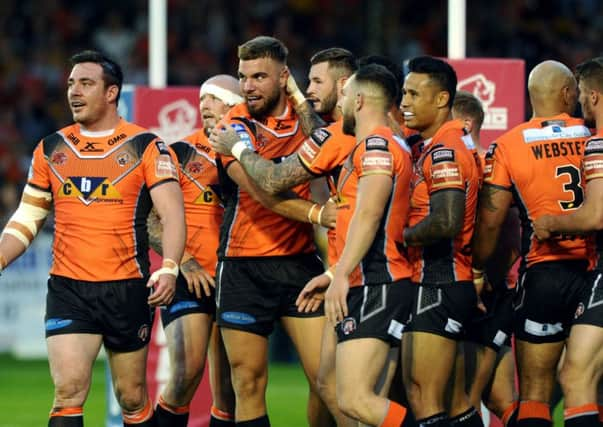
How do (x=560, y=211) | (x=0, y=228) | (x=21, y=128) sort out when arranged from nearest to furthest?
1. (x=560, y=211)
2. (x=0, y=228)
3. (x=21, y=128)

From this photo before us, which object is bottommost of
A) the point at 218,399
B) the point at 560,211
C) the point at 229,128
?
the point at 218,399

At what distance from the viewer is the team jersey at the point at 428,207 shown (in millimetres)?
7355

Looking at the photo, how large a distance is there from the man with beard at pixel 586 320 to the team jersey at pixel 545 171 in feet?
0.45

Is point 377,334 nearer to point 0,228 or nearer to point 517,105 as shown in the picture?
point 517,105

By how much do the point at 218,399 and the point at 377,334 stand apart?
75.1 inches

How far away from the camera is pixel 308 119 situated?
802 cm

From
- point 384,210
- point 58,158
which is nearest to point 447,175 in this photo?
point 384,210

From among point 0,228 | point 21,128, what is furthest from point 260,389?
point 21,128

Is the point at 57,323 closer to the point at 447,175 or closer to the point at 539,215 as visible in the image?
the point at 447,175

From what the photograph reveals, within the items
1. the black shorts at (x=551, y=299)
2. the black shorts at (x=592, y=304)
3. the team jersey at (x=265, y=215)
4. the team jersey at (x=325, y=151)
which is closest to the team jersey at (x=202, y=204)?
the team jersey at (x=265, y=215)

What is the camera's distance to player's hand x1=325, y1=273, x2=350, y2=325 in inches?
269

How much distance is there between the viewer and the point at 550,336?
25.1ft

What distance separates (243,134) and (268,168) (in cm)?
39

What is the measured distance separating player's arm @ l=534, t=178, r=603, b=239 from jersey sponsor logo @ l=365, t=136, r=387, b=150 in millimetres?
1209
